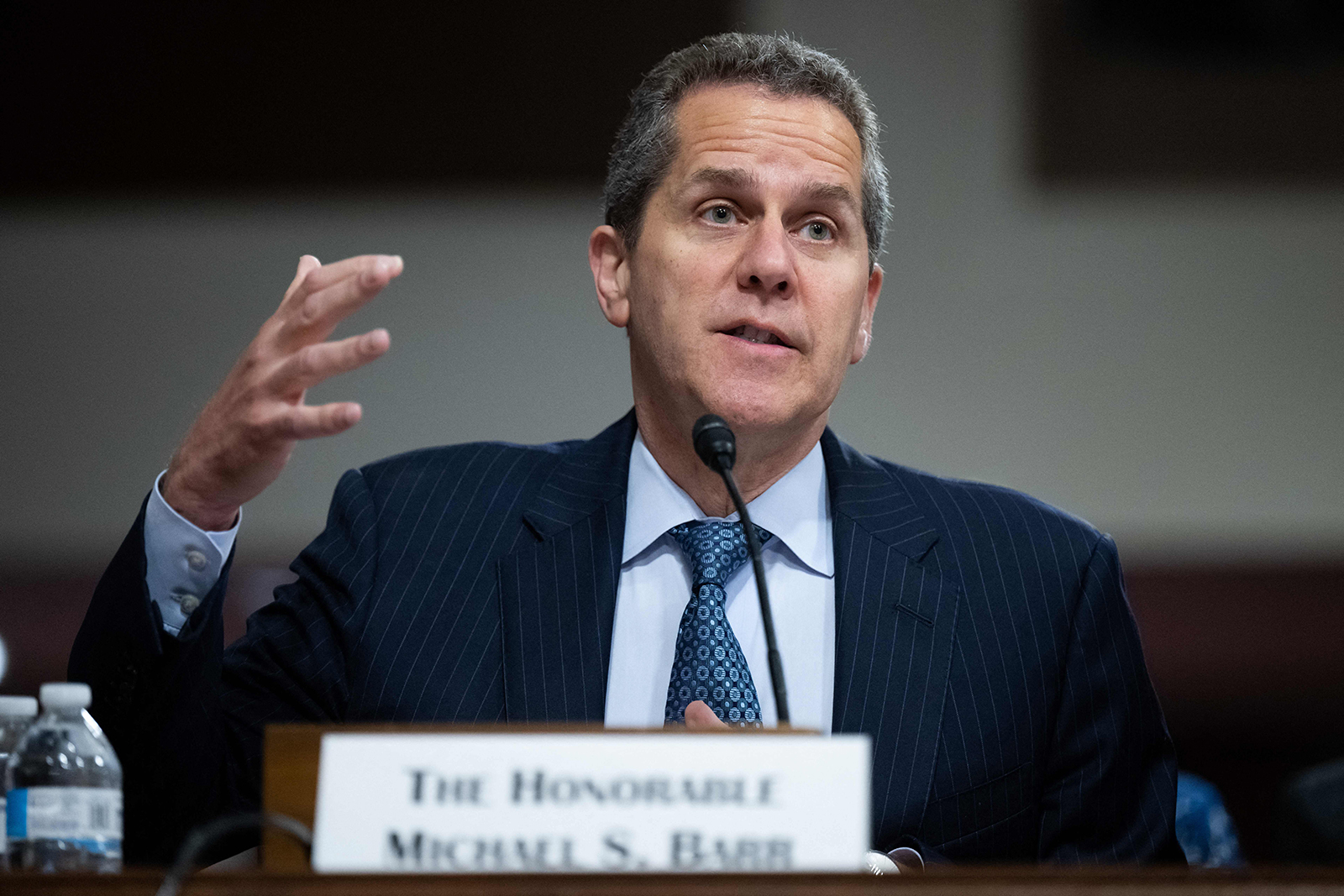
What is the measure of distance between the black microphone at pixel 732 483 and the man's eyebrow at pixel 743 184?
48 cm

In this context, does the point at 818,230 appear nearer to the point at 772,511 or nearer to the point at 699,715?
the point at 772,511

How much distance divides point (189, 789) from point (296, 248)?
3.30 m

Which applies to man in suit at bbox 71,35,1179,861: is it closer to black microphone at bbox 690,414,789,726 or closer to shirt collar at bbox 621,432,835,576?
shirt collar at bbox 621,432,835,576

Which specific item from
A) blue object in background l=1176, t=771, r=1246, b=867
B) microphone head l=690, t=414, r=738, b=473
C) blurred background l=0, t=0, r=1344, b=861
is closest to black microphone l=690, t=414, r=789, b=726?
microphone head l=690, t=414, r=738, b=473

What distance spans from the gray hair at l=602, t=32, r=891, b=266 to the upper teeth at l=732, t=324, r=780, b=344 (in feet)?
0.94

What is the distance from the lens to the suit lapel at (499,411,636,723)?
1724 mm

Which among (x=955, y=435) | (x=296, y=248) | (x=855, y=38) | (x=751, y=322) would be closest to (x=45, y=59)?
(x=296, y=248)

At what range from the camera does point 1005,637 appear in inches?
70.5

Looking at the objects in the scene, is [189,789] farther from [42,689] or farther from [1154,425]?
[1154,425]

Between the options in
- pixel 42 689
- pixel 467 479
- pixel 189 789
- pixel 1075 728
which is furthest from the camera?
pixel 467 479

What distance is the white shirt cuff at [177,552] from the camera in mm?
1414

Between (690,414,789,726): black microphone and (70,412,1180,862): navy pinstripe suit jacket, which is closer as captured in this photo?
(690,414,789,726): black microphone

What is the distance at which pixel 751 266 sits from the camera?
1.82m

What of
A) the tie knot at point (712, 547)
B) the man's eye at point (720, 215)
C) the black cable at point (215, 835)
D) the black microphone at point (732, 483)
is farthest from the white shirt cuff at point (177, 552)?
the man's eye at point (720, 215)
